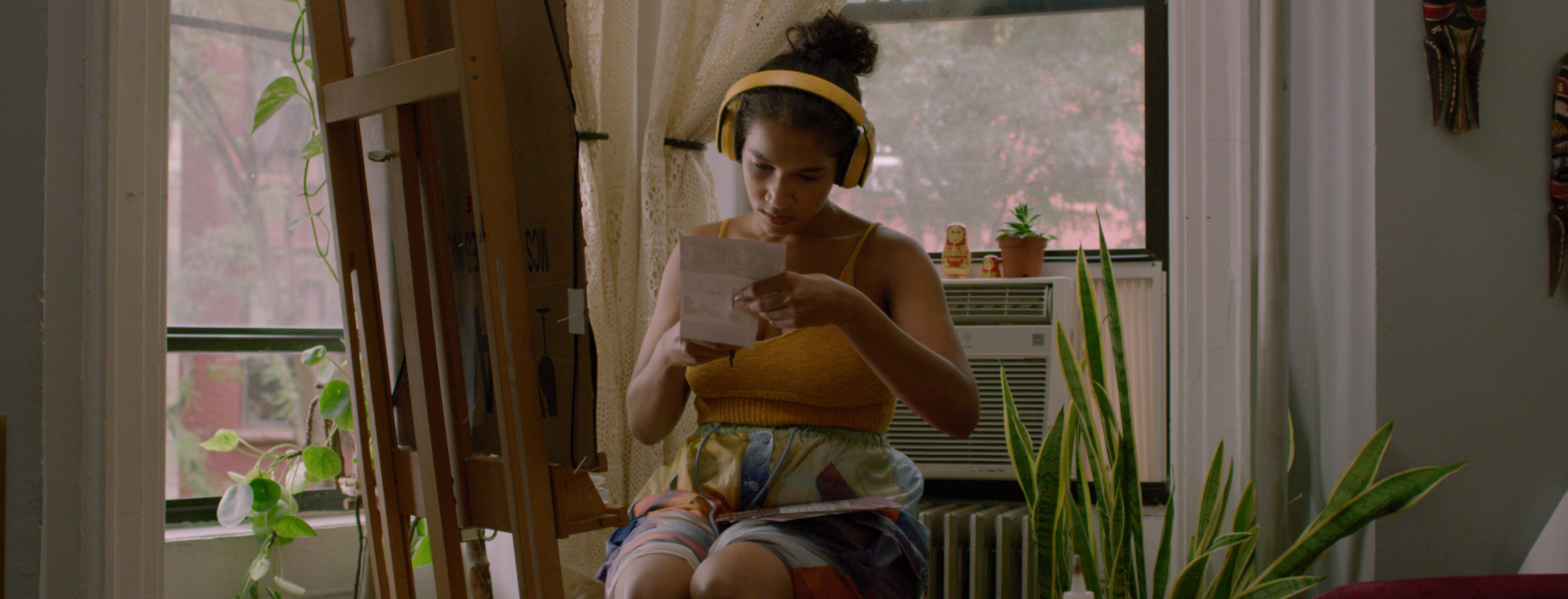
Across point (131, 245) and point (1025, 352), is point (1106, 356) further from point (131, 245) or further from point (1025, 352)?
point (131, 245)

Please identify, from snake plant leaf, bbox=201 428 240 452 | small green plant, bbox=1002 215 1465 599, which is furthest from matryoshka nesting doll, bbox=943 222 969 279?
snake plant leaf, bbox=201 428 240 452

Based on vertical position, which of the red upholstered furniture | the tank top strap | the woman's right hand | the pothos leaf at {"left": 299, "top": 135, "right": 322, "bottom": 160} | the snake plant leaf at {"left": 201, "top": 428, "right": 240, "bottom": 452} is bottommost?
the red upholstered furniture

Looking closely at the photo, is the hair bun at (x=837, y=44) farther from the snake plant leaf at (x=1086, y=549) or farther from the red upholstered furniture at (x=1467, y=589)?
the red upholstered furniture at (x=1467, y=589)

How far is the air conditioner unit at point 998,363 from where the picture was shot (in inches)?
78.0

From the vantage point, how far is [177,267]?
202 centimetres

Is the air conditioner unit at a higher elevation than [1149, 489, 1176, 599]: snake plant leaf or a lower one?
higher

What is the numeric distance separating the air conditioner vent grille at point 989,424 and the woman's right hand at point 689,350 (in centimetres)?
99

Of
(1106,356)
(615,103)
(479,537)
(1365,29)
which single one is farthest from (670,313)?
(1365,29)

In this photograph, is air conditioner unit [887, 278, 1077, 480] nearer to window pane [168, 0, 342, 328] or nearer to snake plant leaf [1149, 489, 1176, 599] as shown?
snake plant leaf [1149, 489, 1176, 599]

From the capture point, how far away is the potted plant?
2.06 m

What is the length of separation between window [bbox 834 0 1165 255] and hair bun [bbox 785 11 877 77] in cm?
89

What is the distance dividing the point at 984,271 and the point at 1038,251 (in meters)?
0.14

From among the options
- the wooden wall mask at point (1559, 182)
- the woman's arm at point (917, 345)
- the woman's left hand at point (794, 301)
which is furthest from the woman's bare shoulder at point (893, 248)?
the wooden wall mask at point (1559, 182)

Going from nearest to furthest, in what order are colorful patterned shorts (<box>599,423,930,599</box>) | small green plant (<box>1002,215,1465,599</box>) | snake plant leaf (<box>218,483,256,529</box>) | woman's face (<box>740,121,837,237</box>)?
1. colorful patterned shorts (<box>599,423,930,599</box>)
2. woman's face (<box>740,121,837,237</box>)
3. small green plant (<box>1002,215,1465,599</box>)
4. snake plant leaf (<box>218,483,256,529</box>)
